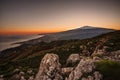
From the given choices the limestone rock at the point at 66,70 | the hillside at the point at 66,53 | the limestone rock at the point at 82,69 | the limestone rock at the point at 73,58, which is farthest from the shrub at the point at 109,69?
the limestone rock at the point at 66,70

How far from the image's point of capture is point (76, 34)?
1639cm

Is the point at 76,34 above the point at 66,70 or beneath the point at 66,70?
above

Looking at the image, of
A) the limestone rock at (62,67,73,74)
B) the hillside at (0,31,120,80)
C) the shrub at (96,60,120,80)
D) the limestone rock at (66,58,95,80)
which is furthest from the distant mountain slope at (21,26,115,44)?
the limestone rock at (62,67,73,74)

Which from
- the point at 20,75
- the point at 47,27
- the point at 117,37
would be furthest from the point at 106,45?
the point at 20,75

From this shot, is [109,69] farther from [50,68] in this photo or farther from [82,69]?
[50,68]

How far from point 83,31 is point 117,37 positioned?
2.21 m

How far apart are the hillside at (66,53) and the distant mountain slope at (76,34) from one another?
201 millimetres

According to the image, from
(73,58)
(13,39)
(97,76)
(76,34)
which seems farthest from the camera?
(13,39)

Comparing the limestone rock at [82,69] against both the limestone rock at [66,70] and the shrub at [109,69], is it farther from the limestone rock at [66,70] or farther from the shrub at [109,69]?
the shrub at [109,69]

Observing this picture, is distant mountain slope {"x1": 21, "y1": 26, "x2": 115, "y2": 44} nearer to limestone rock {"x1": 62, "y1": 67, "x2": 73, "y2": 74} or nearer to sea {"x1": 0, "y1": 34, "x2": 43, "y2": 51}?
sea {"x1": 0, "y1": 34, "x2": 43, "y2": 51}

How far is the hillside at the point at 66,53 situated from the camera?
53.1ft

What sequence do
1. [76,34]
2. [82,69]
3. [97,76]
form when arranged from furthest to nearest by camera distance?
[76,34] < [82,69] < [97,76]

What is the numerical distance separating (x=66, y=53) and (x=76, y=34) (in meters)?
1.33

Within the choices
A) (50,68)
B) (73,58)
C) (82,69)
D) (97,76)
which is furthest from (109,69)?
(50,68)
